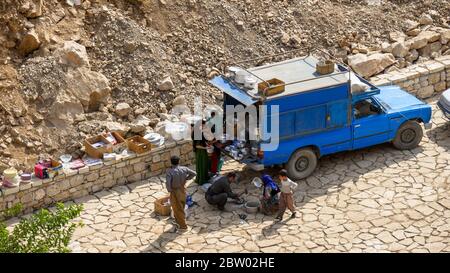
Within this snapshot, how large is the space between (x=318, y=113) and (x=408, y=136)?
2.49 meters

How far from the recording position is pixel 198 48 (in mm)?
19969

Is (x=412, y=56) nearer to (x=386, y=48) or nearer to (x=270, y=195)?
(x=386, y=48)

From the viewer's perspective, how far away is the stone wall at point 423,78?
65.6 ft

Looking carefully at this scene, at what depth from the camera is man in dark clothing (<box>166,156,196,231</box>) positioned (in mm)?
15234

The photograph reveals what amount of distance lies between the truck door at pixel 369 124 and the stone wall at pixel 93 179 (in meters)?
3.51

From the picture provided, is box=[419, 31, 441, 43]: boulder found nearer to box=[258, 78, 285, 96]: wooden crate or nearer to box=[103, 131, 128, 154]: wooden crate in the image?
box=[258, 78, 285, 96]: wooden crate

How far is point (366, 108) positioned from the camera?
696 inches

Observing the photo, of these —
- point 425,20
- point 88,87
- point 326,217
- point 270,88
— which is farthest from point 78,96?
point 425,20

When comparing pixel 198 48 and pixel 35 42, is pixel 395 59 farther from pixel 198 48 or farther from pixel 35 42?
pixel 35 42

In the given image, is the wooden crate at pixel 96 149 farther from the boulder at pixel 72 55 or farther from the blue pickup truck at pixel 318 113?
the blue pickup truck at pixel 318 113

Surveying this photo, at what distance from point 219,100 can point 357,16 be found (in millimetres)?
5071

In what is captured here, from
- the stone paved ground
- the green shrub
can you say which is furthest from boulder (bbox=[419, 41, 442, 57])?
the green shrub

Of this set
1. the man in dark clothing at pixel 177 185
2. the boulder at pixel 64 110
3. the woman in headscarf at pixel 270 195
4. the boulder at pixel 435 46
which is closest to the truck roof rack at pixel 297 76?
the woman in headscarf at pixel 270 195

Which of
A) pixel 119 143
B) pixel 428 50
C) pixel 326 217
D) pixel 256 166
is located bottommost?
pixel 326 217
